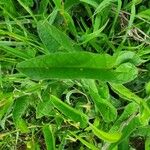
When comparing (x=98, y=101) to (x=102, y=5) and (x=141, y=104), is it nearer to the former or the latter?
(x=141, y=104)

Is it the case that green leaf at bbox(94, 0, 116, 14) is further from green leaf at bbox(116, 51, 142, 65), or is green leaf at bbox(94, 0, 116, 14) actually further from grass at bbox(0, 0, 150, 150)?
green leaf at bbox(116, 51, 142, 65)

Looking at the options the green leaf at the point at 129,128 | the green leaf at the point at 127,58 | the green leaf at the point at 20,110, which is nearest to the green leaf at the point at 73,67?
the green leaf at the point at 127,58

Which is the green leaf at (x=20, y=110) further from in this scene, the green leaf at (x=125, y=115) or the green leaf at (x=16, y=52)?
the green leaf at (x=125, y=115)

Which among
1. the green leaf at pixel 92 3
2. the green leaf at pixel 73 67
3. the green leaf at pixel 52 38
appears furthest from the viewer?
the green leaf at pixel 92 3

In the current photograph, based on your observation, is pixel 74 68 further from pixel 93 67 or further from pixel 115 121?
pixel 115 121


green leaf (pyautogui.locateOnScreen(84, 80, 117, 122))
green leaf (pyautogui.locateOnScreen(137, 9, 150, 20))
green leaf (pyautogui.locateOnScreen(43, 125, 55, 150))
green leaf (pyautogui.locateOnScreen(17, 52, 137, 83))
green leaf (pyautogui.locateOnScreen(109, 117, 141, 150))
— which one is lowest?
green leaf (pyautogui.locateOnScreen(43, 125, 55, 150))

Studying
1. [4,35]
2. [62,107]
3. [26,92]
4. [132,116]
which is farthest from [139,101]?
[4,35]

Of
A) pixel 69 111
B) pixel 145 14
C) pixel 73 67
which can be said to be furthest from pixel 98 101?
pixel 145 14

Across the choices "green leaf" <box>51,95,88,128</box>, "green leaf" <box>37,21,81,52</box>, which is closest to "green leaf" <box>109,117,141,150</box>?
"green leaf" <box>51,95,88,128</box>
